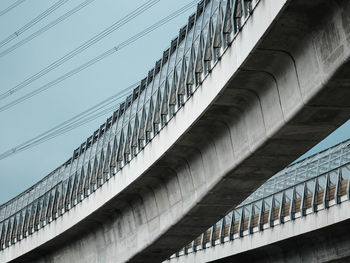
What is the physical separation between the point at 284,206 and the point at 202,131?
12.7 m

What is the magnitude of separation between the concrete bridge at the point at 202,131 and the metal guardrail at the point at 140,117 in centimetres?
6

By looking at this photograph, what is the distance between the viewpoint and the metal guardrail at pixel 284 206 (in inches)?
1142

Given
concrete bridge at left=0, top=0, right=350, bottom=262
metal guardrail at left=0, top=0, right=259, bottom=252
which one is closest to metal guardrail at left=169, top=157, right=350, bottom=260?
concrete bridge at left=0, top=0, right=350, bottom=262

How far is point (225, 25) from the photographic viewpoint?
1848 centimetres

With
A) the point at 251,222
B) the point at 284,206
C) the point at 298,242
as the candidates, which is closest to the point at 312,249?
the point at 298,242

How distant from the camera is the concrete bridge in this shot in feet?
48.6

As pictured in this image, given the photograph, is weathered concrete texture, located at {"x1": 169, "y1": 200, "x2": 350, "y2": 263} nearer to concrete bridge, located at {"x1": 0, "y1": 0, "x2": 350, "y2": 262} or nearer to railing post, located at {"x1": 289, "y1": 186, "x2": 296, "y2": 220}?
railing post, located at {"x1": 289, "y1": 186, "x2": 296, "y2": 220}

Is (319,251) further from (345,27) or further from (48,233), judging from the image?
(345,27)

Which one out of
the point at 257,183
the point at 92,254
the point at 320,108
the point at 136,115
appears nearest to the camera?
the point at 320,108

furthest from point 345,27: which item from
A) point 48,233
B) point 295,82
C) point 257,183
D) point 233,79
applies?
point 48,233

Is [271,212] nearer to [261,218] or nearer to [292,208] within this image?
[261,218]

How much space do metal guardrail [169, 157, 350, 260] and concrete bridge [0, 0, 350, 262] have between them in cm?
641

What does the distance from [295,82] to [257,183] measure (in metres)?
5.52

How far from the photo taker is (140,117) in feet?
85.9
